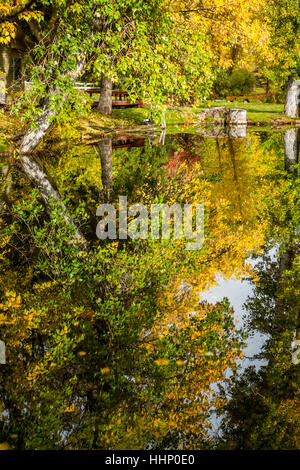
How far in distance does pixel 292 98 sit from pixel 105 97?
14232 millimetres

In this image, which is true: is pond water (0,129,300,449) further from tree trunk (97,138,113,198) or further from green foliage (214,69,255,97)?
green foliage (214,69,255,97)

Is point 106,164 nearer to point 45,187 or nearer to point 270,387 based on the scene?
point 45,187

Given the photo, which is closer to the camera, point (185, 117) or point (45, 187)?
point (45, 187)

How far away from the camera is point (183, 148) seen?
18.8m

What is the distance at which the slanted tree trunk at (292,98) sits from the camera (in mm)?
29812

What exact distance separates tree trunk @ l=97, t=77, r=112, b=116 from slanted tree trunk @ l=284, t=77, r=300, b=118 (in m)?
13.7

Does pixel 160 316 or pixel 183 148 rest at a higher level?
pixel 183 148

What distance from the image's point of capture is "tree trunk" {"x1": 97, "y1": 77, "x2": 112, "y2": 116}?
2450cm

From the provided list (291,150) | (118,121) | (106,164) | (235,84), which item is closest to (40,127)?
(106,164)

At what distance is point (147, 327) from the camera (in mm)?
4414
